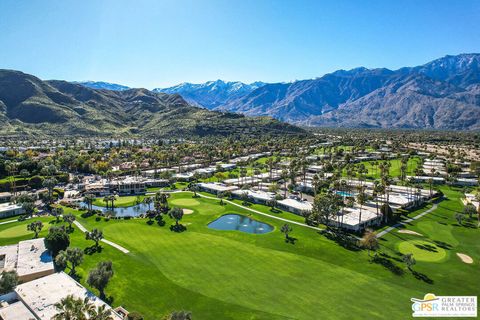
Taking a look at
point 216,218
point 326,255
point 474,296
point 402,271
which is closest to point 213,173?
point 216,218

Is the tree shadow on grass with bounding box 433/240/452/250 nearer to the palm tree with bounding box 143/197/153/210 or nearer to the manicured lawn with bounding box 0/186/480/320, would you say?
the manicured lawn with bounding box 0/186/480/320

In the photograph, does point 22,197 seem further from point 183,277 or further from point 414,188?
point 414,188

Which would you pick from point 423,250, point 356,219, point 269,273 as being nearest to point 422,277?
point 423,250

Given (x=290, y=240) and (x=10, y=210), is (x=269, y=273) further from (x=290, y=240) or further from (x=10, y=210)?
(x=10, y=210)

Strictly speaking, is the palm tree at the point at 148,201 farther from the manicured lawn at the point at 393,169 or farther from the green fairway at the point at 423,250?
the manicured lawn at the point at 393,169

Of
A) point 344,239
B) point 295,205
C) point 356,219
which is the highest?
point 295,205

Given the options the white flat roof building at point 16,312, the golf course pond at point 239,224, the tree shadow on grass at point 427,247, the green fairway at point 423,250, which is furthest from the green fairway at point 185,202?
the tree shadow on grass at point 427,247

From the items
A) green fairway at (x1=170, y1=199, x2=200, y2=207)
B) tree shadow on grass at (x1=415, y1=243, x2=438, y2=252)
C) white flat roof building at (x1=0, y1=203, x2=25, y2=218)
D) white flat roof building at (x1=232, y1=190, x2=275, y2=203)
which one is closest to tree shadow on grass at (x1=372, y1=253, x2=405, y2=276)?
tree shadow on grass at (x1=415, y1=243, x2=438, y2=252)
